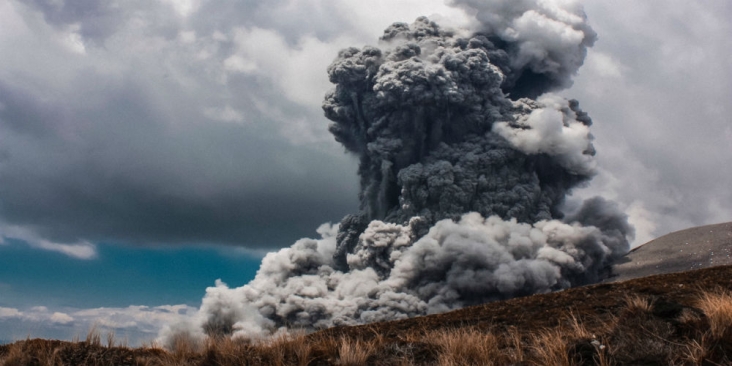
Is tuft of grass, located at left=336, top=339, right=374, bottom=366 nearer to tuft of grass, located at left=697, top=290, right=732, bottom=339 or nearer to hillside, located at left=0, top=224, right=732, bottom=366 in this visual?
hillside, located at left=0, top=224, right=732, bottom=366

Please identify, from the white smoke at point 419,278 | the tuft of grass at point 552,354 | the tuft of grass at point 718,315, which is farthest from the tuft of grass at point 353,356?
the white smoke at point 419,278

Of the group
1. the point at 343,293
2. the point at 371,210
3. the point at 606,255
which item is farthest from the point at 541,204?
the point at 343,293

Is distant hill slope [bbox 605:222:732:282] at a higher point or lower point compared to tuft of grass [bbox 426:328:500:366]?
higher

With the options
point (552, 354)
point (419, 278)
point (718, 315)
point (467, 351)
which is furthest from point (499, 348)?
point (419, 278)

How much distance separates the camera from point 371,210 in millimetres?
85875

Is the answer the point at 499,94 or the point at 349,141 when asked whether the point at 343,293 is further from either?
the point at 499,94

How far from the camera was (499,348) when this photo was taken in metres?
8.65

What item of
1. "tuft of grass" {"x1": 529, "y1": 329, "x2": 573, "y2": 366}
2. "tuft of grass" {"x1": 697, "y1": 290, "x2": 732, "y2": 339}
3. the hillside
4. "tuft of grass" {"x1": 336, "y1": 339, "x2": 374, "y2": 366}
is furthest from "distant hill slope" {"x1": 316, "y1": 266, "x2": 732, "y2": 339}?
"tuft of grass" {"x1": 529, "y1": 329, "x2": 573, "y2": 366}

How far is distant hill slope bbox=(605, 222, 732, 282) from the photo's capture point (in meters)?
62.2

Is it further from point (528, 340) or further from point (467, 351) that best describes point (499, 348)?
point (467, 351)

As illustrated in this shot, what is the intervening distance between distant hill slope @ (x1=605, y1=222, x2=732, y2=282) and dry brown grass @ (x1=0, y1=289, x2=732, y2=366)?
59.7 meters

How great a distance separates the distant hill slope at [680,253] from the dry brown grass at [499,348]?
196ft

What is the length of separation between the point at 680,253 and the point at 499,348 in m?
68.6

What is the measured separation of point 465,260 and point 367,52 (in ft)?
115
